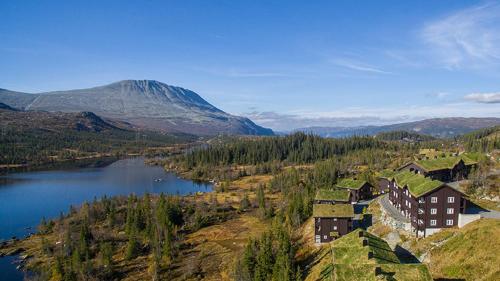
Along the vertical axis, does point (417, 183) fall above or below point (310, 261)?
above

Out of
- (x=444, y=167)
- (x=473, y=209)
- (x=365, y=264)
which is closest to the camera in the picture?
(x=365, y=264)

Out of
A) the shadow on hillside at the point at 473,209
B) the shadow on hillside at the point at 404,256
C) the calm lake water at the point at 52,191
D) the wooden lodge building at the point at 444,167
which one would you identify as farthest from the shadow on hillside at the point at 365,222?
the calm lake water at the point at 52,191

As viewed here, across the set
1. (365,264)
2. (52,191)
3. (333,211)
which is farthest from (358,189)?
(52,191)

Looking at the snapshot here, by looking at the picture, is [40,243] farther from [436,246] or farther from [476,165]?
[476,165]

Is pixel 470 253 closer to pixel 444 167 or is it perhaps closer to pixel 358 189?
pixel 358 189

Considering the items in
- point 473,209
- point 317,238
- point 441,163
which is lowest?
point 317,238

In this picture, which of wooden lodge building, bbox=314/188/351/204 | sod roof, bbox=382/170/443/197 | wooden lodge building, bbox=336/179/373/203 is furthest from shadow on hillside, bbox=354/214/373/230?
wooden lodge building, bbox=336/179/373/203

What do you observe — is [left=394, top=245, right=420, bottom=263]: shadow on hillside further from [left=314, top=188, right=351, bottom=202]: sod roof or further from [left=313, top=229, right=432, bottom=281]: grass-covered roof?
[left=314, top=188, right=351, bottom=202]: sod roof
